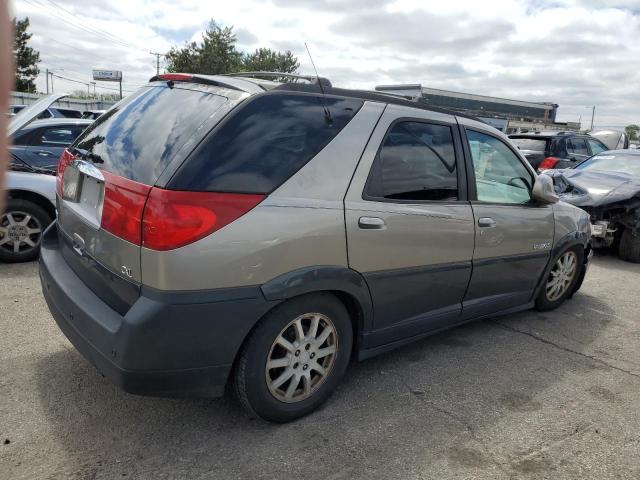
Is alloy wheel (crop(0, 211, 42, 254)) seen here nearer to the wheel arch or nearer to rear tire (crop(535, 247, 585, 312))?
the wheel arch

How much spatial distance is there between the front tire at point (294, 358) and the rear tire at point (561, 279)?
2542mm

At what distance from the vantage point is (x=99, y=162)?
9.14ft

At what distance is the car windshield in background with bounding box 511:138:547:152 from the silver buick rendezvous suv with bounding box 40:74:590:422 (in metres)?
8.88

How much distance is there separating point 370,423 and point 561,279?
286cm

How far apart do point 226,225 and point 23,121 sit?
255cm

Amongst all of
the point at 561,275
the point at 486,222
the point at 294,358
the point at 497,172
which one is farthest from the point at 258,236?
the point at 561,275

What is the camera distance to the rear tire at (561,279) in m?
4.73

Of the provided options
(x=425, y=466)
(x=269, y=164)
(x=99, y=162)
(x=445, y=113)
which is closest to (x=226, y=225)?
(x=269, y=164)

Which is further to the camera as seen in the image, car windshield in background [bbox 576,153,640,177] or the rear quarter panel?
car windshield in background [bbox 576,153,640,177]

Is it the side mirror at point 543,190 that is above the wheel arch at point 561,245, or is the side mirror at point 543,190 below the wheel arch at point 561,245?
above

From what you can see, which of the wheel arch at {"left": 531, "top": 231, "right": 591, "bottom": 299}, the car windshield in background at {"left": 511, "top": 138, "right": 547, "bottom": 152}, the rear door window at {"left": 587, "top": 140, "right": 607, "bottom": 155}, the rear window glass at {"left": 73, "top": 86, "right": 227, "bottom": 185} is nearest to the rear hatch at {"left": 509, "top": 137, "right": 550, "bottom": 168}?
the car windshield in background at {"left": 511, "top": 138, "right": 547, "bottom": 152}

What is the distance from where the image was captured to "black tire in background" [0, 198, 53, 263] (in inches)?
209

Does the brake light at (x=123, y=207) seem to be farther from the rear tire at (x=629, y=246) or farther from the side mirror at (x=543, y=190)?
the rear tire at (x=629, y=246)

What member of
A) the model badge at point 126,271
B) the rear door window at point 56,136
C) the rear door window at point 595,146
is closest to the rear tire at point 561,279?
the model badge at point 126,271
